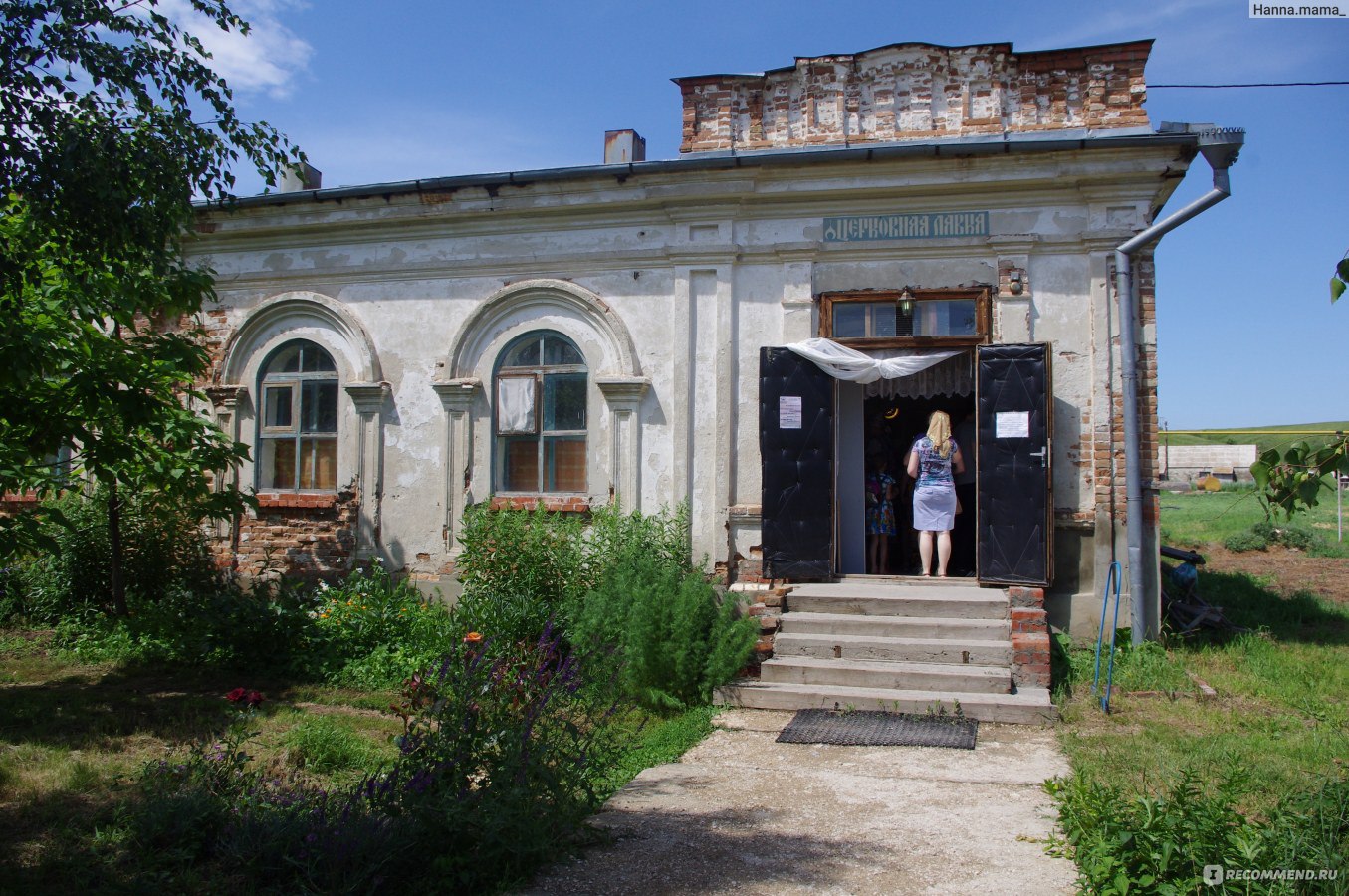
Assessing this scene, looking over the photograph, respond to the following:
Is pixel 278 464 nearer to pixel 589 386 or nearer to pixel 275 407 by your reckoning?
pixel 275 407

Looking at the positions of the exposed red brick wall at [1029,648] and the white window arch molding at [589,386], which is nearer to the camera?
the exposed red brick wall at [1029,648]

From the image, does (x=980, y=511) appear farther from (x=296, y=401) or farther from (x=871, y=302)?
(x=296, y=401)

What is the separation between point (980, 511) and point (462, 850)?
18.8 ft

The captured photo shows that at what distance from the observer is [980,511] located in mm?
8414

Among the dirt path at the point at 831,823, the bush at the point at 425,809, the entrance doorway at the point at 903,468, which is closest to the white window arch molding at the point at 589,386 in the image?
the entrance doorway at the point at 903,468

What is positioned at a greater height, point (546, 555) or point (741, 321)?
point (741, 321)

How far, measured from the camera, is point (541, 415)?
33.0ft

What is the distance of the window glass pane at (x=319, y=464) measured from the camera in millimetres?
10758

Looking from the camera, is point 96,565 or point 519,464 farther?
point 96,565

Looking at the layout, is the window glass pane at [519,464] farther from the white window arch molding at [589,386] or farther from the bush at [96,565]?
the bush at [96,565]

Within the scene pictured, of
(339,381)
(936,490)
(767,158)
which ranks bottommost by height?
(936,490)

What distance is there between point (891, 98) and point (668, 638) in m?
6.12

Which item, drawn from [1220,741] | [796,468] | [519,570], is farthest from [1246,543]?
[519,570]

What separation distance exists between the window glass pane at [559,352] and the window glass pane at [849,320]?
265cm
